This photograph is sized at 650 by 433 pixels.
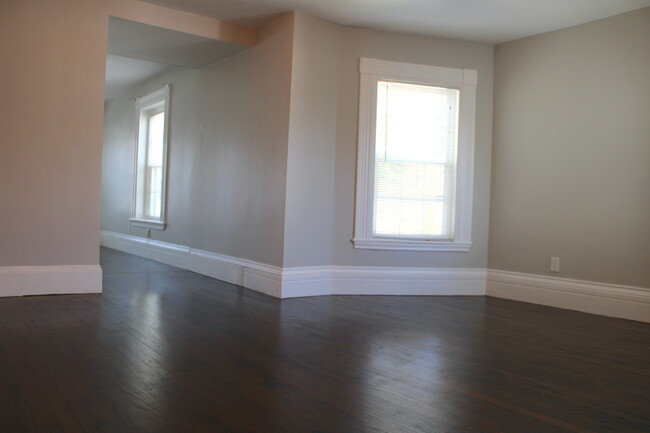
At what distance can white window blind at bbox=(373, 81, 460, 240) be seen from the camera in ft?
16.5

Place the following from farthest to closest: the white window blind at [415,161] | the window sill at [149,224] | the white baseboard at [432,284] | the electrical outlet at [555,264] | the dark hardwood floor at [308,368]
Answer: the window sill at [149,224] < the white window blind at [415,161] < the electrical outlet at [555,264] < the white baseboard at [432,284] < the dark hardwood floor at [308,368]

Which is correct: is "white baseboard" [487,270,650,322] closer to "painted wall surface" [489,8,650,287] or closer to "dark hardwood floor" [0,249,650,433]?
"painted wall surface" [489,8,650,287]

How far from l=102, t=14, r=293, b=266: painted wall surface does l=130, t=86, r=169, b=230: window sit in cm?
37

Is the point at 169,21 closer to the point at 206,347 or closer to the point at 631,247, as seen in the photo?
the point at 206,347

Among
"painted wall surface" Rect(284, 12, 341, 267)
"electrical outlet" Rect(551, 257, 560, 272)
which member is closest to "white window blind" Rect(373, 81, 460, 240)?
"painted wall surface" Rect(284, 12, 341, 267)

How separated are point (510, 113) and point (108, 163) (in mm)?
6839

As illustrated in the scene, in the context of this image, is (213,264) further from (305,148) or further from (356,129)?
(356,129)

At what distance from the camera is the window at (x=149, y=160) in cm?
734

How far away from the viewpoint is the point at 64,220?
4211 millimetres

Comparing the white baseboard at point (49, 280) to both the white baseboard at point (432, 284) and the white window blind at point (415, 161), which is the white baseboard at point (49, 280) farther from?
the white window blind at point (415, 161)

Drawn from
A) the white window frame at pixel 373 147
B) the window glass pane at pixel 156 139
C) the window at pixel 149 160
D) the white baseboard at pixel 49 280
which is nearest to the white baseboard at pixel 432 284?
the white window frame at pixel 373 147

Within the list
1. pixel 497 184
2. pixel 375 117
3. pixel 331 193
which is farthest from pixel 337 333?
pixel 497 184

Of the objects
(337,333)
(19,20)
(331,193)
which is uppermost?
(19,20)

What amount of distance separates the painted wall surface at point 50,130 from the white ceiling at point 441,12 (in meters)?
0.79
